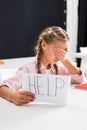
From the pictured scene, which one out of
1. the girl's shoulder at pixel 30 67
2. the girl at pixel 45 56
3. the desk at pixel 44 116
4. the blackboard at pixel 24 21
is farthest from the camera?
the blackboard at pixel 24 21

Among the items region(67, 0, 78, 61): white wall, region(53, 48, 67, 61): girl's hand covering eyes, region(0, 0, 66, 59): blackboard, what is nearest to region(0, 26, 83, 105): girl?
region(53, 48, 67, 61): girl's hand covering eyes

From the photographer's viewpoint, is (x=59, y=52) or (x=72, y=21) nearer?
(x=59, y=52)

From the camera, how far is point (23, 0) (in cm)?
385

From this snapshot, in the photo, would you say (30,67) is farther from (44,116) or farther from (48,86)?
(44,116)

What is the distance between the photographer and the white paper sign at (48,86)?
123cm

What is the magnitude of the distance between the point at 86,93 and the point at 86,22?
3277 mm

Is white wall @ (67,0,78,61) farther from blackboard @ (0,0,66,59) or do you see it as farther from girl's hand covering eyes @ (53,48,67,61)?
girl's hand covering eyes @ (53,48,67,61)

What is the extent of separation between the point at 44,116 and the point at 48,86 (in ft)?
0.62

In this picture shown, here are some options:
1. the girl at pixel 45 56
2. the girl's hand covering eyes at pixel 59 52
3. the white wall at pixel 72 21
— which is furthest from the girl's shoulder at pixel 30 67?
the white wall at pixel 72 21

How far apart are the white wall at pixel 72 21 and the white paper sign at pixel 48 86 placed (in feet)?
10.6

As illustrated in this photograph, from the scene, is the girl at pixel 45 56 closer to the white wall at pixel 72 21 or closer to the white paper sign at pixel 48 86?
the white paper sign at pixel 48 86

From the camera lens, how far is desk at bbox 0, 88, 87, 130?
3.22 feet

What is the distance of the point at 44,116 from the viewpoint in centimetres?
110

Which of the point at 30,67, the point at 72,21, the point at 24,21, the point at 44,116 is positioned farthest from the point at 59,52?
the point at 72,21
